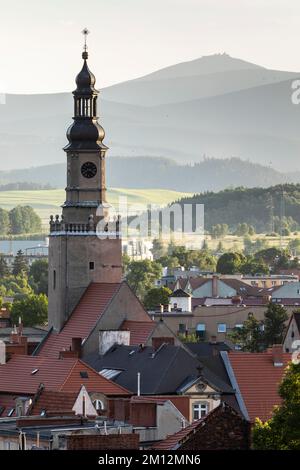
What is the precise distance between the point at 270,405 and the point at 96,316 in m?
21.4

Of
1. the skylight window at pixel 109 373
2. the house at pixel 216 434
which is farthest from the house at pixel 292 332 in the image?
the house at pixel 216 434

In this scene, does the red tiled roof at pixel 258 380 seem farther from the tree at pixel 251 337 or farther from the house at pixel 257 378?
the tree at pixel 251 337

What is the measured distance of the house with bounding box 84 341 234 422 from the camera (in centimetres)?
6625

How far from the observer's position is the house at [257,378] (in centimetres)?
6738

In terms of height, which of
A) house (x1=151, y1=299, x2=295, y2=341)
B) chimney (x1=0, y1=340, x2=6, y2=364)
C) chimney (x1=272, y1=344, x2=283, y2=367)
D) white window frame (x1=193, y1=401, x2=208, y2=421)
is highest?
house (x1=151, y1=299, x2=295, y2=341)

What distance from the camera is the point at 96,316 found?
87.9 metres

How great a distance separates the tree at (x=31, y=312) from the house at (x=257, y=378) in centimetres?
5621

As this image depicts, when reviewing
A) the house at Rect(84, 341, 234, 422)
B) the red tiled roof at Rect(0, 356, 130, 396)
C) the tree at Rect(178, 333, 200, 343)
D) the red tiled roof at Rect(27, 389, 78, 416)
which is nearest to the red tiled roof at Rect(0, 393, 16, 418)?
the red tiled roof at Rect(0, 356, 130, 396)

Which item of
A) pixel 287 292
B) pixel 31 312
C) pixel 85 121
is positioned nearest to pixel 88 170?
pixel 85 121

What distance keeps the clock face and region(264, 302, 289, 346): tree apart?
461 inches

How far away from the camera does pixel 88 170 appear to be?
9619 centimetres

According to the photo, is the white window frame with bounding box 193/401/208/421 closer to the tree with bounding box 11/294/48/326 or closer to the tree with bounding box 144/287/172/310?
the tree with bounding box 11/294/48/326

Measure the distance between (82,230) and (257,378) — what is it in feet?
84.1
